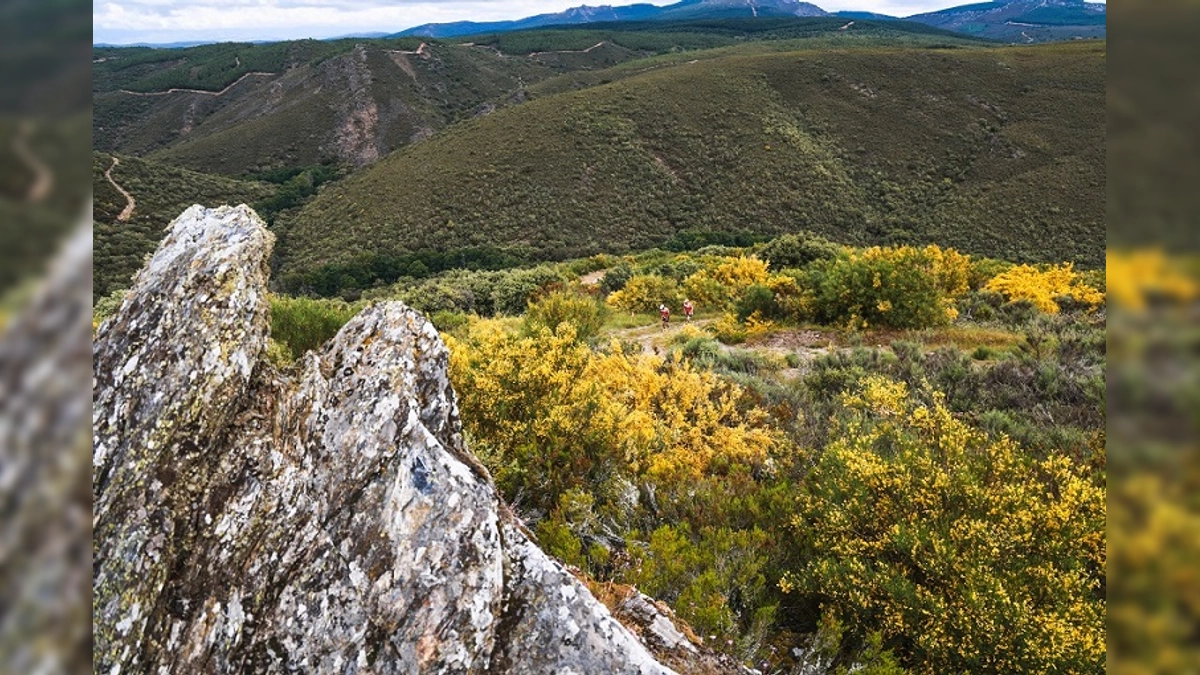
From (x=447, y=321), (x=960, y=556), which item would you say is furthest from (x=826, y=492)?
(x=447, y=321)

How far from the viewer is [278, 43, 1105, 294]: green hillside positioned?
43875 millimetres

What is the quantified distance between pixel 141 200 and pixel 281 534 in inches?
2173

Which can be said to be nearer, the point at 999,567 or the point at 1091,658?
the point at 1091,658

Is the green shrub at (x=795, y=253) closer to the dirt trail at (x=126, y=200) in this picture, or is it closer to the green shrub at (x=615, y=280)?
the green shrub at (x=615, y=280)

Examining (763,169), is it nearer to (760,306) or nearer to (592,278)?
(592,278)

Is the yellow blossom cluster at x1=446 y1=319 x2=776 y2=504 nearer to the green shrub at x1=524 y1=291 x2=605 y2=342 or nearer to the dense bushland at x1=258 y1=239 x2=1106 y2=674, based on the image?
the dense bushland at x1=258 y1=239 x2=1106 y2=674

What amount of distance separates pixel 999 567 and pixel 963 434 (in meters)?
1.50

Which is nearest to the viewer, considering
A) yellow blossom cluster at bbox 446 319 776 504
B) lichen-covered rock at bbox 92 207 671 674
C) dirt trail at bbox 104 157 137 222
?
lichen-covered rock at bbox 92 207 671 674

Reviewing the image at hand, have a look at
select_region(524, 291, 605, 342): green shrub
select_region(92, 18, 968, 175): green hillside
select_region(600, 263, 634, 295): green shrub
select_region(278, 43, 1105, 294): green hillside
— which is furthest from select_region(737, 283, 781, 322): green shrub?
select_region(92, 18, 968, 175): green hillside
